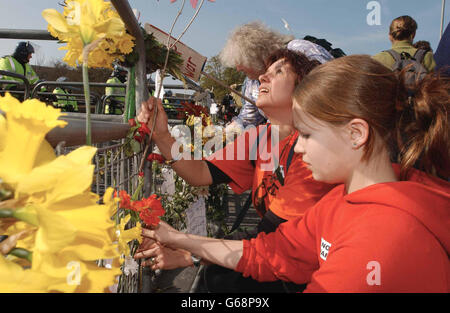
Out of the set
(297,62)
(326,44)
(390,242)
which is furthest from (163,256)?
(326,44)

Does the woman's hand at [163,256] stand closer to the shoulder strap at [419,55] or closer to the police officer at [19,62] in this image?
the shoulder strap at [419,55]

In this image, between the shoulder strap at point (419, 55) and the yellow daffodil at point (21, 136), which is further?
the shoulder strap at point (419, 55)

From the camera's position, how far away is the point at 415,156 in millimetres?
1097

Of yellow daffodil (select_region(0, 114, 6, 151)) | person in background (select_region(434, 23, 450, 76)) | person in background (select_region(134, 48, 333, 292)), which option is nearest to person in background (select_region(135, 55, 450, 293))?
person in background (select_region(134, 48, 333, 292))

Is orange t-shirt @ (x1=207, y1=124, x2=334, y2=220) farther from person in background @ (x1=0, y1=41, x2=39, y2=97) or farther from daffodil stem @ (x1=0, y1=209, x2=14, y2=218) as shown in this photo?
person in background @ (x1=0, y1=41, x2=39, y2=97)

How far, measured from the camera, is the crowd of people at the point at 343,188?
0.87 metres

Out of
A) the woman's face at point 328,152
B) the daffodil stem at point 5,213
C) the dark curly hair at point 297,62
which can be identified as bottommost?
the woman's face at point 328,152

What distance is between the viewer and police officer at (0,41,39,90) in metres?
5.25

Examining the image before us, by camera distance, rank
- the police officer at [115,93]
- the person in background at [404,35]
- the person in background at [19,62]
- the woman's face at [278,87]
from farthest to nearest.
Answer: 1. the police officer at [115,93]
2. the person in background at [19,62]
3. the person in background at [404,35]
4. the woman's face at [278,87]

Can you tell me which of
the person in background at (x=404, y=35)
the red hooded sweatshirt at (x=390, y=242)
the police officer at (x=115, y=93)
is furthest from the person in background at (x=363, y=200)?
the police officer at (x=115, y=93)

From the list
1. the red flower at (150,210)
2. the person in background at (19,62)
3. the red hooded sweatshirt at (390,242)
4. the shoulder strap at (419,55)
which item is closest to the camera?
the red hooded sweatshirt at (390,242)

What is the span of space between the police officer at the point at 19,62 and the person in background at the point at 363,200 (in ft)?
17.0

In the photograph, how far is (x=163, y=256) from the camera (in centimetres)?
145
